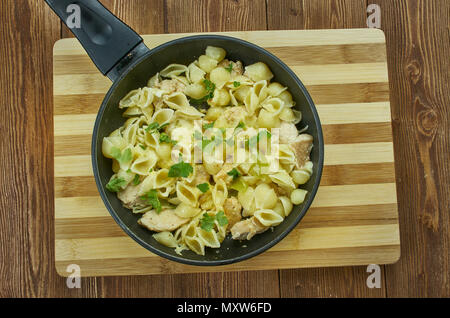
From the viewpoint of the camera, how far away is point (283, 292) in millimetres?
1663

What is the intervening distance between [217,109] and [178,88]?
15 centimetres

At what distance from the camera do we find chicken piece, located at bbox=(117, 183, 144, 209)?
4.60 feet

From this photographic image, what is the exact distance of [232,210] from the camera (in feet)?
4.55

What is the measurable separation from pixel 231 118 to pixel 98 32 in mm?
516

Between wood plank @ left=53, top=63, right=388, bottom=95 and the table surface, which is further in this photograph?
the table surface

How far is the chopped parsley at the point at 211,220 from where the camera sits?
136 centimetres

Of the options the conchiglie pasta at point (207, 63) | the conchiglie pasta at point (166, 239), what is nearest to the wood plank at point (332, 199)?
the conchiglie pasta at point (166, 239)

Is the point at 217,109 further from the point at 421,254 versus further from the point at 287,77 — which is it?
the point at 421,254

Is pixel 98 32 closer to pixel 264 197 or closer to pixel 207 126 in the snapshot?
pixel 207 126

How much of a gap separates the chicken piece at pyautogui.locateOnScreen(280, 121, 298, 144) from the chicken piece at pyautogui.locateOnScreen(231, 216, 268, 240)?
28cm

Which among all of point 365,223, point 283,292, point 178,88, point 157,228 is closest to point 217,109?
point 178,88

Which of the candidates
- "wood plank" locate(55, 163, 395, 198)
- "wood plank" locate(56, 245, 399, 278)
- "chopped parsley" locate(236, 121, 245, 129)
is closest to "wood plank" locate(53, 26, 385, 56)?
"chopped parsley" locate(236, 121, 245, 129)

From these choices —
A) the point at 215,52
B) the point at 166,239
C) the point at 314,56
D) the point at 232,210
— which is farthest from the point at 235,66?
the point at 166,239

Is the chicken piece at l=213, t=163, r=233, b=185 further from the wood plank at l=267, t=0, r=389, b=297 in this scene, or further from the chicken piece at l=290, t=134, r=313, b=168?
the wood plank at l=267, t=0, r=389, b=297
